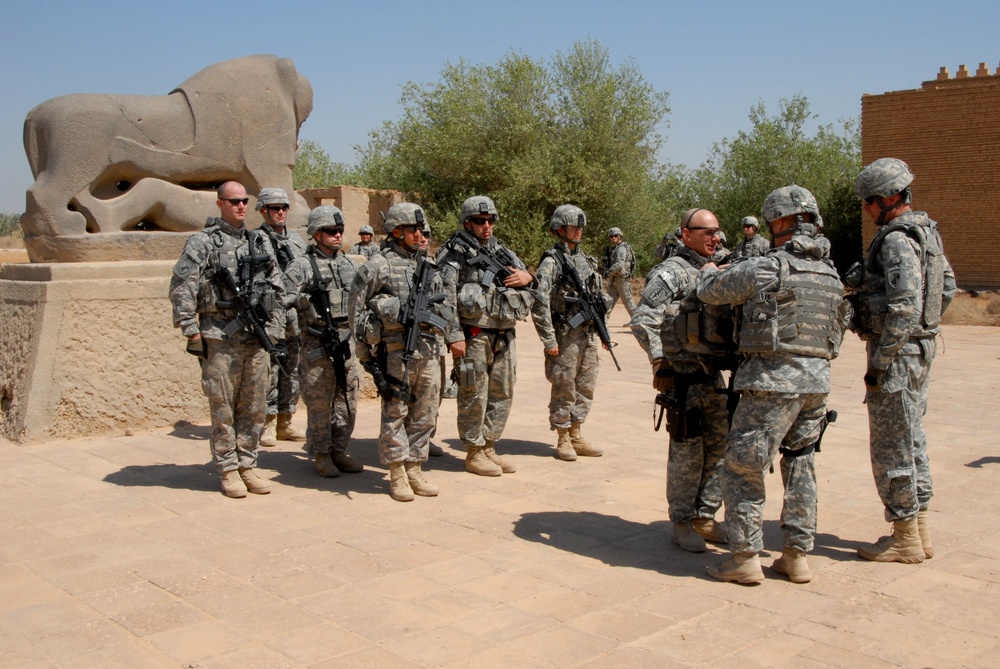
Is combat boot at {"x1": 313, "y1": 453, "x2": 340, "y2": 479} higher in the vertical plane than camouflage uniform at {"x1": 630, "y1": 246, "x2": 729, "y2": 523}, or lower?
lower

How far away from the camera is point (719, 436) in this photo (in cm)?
487

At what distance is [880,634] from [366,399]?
21.6 feet

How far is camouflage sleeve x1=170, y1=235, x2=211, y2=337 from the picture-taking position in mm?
5852

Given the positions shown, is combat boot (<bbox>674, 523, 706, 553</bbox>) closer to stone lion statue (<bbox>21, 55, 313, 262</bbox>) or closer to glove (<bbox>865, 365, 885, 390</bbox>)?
glove (<bbox>865, 365, 885, 390</bbox>)

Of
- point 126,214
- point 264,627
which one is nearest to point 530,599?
point 264,627

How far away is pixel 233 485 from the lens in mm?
6082

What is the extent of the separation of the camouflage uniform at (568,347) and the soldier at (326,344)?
57.6 inches

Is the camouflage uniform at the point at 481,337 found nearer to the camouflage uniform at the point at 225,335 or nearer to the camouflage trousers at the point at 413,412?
the camouflage trousers at the point at 413,412

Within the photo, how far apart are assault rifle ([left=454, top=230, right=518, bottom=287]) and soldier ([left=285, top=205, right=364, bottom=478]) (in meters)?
0.90

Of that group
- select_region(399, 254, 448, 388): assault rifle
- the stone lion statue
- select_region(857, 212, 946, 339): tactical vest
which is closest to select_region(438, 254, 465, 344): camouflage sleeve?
select_region(399, 254, 448, 388): assault rifle

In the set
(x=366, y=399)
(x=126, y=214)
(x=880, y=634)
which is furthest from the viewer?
(x=366, y=399)

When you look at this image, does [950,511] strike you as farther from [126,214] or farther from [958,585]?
[126,214]

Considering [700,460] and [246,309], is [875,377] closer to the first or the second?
[700,460]

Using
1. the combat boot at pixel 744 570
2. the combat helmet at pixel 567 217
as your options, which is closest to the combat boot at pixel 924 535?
the combat boot at pixel 744 570
